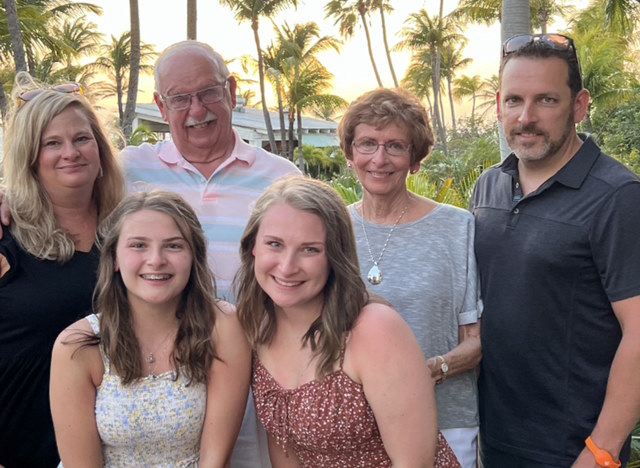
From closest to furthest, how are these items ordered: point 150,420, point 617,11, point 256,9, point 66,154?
point 150,420
point 66,154
point 617,11
point 256,9

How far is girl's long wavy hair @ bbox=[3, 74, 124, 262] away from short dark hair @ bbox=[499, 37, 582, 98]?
7.57 feet

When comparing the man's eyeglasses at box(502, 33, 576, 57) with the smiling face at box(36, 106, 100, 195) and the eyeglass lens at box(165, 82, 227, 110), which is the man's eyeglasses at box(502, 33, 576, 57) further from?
the smiling face at box(36, 106, 100, 195)

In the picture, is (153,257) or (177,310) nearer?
(153,257)

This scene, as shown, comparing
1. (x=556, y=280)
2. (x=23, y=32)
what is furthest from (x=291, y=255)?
(x=23, y=32)

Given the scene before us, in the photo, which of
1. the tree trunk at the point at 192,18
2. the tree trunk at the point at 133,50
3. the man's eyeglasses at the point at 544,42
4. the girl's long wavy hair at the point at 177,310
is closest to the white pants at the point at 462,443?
the girl's long wavy hair at the point at 177,310

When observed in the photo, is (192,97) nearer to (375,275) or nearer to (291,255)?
(375,275)

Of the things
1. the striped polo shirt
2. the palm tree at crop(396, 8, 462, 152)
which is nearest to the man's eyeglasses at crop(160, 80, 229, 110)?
the striped polo shirt

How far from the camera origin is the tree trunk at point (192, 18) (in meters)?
16.6

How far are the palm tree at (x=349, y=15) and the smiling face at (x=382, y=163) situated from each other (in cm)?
3994

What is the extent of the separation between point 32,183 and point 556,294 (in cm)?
266

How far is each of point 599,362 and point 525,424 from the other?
0.48 m

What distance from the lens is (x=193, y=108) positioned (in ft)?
12.5

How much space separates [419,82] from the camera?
52156 mm

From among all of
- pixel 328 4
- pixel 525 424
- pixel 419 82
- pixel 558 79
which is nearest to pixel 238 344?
pixel 525 424
